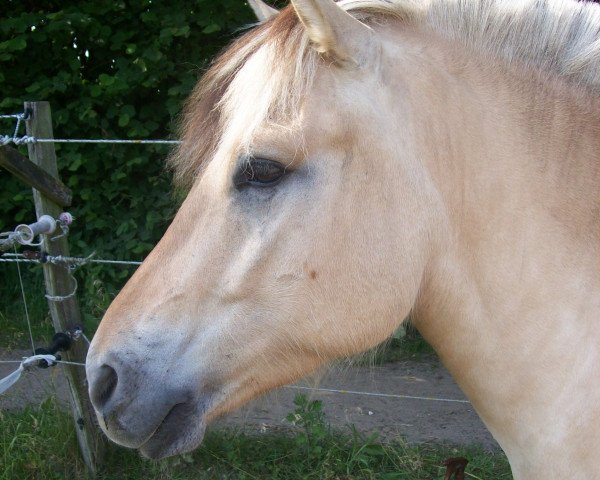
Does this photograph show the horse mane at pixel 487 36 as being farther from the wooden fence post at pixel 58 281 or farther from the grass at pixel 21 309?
the grass at pixel 21 309

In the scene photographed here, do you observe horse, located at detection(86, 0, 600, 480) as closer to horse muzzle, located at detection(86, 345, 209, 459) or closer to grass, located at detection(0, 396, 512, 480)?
horse muzzle, located at detection(86, 345, 209, 459)

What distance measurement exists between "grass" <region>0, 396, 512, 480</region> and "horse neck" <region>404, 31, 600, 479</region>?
1.91m

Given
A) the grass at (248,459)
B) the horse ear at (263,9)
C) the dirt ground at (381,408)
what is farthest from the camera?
the dirt ground at (381,408)

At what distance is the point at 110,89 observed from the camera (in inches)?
203

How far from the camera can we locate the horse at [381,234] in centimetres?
163

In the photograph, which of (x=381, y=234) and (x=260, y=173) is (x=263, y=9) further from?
(x=381, y=234)

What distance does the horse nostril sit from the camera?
1.63m

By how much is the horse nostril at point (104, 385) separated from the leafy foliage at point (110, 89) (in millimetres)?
3588

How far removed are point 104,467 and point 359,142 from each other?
2.71 m

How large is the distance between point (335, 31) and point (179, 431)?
1.11 meters

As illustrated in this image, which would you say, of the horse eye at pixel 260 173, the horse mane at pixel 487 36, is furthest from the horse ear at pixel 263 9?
the horse eye at pixel 260 173

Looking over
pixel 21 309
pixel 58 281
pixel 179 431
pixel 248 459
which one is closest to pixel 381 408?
pixel 248 459

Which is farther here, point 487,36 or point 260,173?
point 487,36

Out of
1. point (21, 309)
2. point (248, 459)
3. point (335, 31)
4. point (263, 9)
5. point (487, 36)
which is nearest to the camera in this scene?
point (335, 31)
